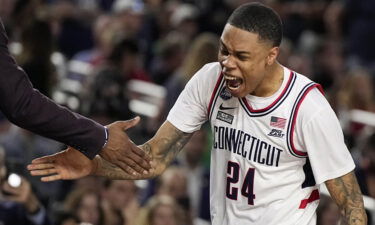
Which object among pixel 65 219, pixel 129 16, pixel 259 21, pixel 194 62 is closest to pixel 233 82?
pixel 259 21

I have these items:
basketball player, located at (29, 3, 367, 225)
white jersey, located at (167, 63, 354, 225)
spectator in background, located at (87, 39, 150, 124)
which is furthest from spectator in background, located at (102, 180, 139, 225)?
white jersey, located at (167, 63, 354, 225)

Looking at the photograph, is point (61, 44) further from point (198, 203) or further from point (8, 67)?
point (8, 67)

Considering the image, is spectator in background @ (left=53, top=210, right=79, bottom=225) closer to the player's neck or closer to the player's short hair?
the player's neck

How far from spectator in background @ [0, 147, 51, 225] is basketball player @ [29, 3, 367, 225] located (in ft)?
3.65

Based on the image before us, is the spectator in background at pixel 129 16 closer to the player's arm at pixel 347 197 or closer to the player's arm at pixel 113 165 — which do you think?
the player's arm at pixel 113 165

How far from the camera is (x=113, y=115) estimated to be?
10.1m

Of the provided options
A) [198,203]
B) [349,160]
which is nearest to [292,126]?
[349,160]

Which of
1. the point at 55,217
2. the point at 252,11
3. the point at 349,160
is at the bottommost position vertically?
the point at 55,217

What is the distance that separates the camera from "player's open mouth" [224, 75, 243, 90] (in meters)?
5.82

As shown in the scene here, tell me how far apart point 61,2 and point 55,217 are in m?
7.65

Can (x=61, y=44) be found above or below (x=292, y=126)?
below

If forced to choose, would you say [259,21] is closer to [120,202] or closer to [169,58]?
[120,202]

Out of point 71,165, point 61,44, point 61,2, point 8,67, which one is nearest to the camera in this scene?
point 8,67

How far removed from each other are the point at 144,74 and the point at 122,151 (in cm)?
649
